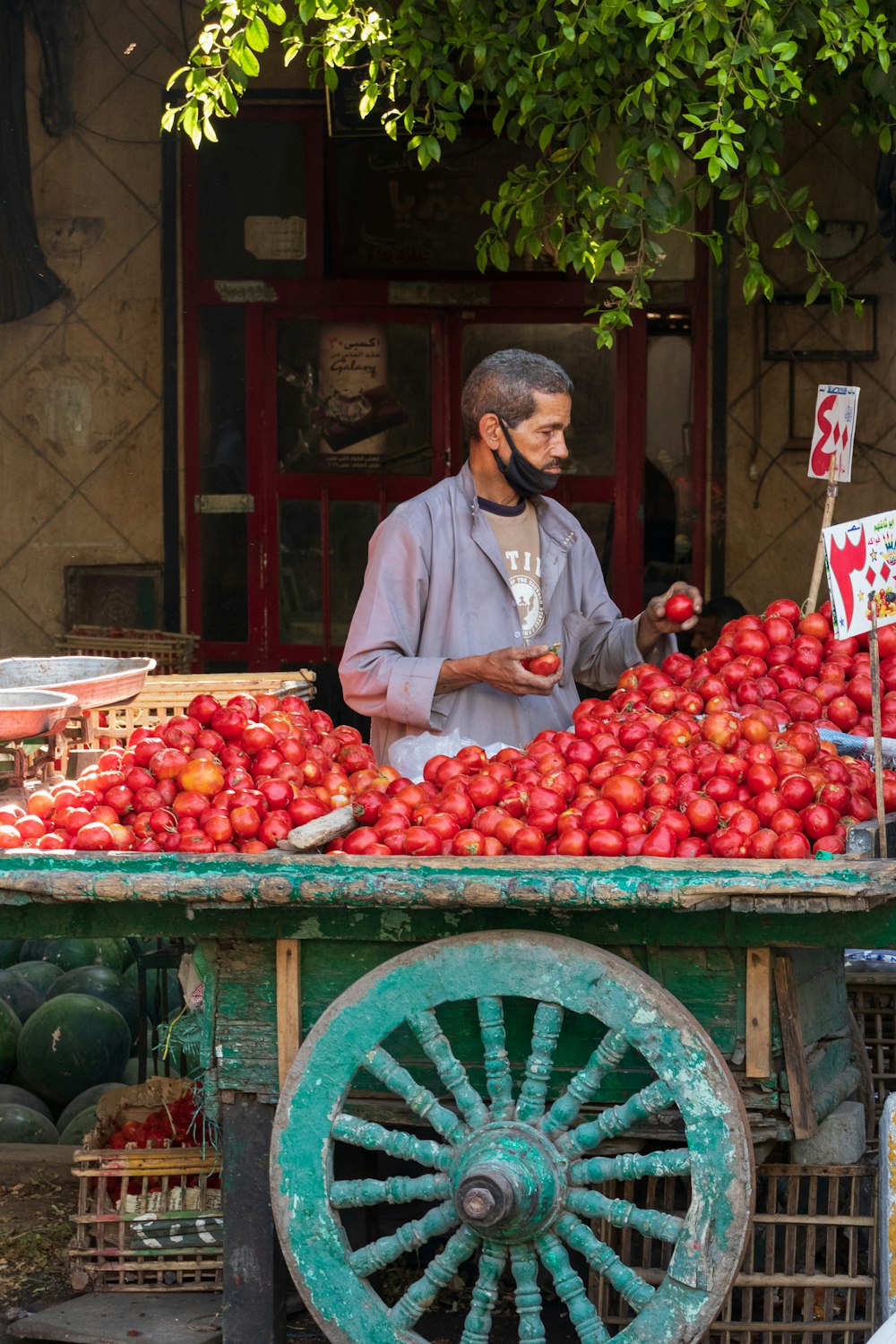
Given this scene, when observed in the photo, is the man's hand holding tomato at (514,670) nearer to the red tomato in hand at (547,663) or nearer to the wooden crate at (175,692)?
the red tomato in hand at (547,663)

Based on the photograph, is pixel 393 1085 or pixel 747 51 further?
pixel 747 51

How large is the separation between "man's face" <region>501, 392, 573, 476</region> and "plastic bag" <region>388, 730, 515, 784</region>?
0.68 meters

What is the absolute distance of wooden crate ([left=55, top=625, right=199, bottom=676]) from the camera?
659 centimetres

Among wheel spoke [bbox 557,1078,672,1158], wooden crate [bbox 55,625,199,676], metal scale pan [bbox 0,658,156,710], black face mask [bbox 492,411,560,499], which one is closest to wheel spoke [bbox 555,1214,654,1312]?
wheel spoke [bbox 557,1078,672,1158]

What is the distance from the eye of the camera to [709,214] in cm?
720

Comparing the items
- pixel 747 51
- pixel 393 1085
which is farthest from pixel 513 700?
pixel 747 51

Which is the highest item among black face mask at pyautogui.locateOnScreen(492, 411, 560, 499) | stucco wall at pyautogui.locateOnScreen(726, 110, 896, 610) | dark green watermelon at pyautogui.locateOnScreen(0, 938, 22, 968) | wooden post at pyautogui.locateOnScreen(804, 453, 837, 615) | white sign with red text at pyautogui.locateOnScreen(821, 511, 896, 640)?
stucco wall at pyautogui.locateOnScreen(726, 110, 896, 610)

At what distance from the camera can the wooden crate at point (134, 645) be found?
6.59 meters

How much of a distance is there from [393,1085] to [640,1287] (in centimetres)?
51

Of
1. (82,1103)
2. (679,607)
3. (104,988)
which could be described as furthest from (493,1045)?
(104,988)

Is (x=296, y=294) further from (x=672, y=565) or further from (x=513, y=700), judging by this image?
(x=513, y=700)

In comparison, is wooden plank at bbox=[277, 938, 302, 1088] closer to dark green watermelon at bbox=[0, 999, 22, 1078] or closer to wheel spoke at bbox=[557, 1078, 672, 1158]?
wheel spoke at bbox=[557, 1078, 672, 1158]

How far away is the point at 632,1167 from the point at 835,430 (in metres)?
2.17

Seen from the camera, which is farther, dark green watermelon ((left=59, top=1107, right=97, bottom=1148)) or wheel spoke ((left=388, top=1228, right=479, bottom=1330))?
dark green watermelon ((left=59, top=1107, right=97, bottom=1148))
